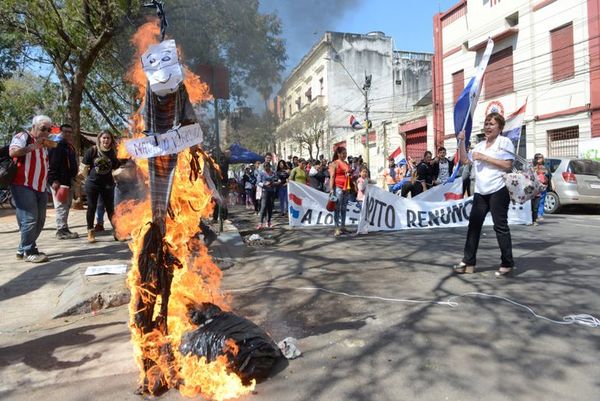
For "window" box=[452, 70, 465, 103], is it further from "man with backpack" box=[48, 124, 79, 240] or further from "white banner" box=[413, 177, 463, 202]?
"man with backpack" box=[48, 124, 79, 240]

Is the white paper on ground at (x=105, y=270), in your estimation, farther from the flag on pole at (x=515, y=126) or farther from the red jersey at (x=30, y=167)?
the flag on pole at (x=515, y=126)

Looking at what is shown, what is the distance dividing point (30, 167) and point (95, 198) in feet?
5.45

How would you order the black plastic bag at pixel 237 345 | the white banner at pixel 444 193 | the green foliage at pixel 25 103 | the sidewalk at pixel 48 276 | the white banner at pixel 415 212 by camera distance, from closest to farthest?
1. the black plastic bag at pixel 237 345
2. the sidewalk at pixel 48 276
3. the white banner at pixel 415 212
4. the white banner at pixel 444 193
5. the green foliage at pixel 25 103

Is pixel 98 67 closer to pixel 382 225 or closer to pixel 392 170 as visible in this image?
pixel 392 170

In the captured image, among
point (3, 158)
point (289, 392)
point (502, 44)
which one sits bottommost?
point (289, 392)

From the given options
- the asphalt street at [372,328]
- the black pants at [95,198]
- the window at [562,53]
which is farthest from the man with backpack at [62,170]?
the window at [562,53]

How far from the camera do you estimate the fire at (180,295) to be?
268cm

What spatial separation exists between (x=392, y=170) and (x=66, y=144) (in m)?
11.1

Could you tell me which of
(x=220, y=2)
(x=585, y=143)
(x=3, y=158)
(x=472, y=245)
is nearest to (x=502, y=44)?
(x=585, y=143)

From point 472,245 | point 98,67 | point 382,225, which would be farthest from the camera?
point 98,67

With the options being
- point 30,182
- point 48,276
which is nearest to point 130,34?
point 30,182

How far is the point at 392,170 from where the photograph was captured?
1575cm

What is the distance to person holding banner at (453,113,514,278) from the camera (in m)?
4.98

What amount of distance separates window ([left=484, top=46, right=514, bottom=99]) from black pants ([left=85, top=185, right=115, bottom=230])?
59.8ft
